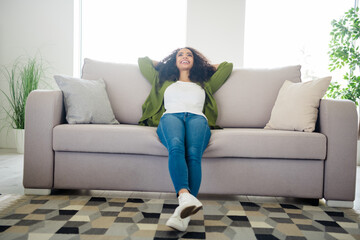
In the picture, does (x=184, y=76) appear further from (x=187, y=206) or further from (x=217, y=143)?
(x=187, y=206)

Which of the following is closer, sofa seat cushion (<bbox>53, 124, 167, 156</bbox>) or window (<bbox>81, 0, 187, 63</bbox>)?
sofa seat cushion (<bbox>53, 124, 167, 156</bbox>)

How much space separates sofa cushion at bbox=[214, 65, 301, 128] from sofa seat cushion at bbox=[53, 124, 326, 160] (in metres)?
0.53

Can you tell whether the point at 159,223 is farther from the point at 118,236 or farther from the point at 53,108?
the point at 53,108

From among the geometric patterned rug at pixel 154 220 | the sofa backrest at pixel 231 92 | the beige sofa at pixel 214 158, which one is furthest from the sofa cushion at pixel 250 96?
the geometric patterned rug at pixel 154 220

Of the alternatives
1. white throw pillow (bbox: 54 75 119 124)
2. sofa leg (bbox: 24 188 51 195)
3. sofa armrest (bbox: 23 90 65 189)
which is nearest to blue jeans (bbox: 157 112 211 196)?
white throw pillow (bbox: 54 75 119 124)

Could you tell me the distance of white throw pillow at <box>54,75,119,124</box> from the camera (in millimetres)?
2203

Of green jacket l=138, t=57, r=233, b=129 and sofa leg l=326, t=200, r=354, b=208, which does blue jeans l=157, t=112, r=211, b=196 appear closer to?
green jacket l=138, t=57, r=233, b=129

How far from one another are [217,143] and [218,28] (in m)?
2.61

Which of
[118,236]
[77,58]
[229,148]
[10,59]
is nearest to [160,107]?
[229,148]

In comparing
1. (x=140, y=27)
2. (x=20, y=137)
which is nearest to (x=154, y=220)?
(x=20, y=137)

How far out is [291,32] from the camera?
4.33 m

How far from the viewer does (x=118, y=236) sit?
1394mm

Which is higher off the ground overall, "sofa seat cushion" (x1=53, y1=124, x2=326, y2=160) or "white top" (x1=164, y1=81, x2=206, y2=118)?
"white top" (x1=164, y1=81, x2=206, y2=118)

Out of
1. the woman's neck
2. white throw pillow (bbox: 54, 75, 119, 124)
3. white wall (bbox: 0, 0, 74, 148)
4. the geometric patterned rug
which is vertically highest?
white wall (bbox: 0, 0, 74, 148)
